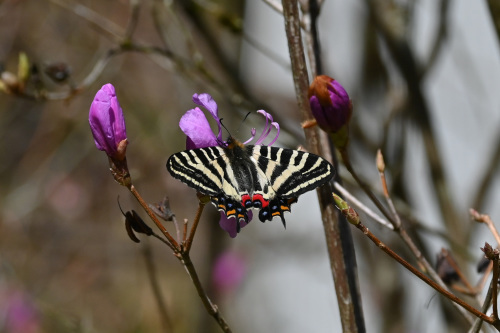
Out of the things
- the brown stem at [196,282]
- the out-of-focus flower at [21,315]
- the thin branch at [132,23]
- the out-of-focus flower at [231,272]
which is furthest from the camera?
the out-of-focus flower at [231,272]

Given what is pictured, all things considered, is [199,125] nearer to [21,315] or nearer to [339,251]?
[339,251]

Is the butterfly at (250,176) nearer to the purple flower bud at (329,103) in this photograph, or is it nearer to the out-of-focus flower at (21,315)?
the purple flower bud at (329,103)

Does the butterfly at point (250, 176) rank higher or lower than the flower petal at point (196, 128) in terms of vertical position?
lower

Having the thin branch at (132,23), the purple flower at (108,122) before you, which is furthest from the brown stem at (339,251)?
the thin branch at (132,23)

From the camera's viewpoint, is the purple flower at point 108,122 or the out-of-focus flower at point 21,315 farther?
the out-of-focus flower at point 21,315

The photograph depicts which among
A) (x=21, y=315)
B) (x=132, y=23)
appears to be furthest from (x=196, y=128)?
(x=21, y=315)

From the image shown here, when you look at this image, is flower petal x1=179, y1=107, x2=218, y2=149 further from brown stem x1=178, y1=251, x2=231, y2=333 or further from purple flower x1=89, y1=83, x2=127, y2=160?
brown stem x1=178, y1=251, x2=231, y2=333

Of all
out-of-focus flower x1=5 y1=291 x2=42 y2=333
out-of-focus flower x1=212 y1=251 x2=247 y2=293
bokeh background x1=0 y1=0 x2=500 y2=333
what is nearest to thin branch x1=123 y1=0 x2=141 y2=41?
bokeh background x1=0 y1=0 x2=500 y2=333

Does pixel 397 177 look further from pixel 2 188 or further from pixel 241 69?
pixel 2 188
